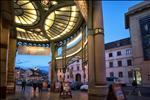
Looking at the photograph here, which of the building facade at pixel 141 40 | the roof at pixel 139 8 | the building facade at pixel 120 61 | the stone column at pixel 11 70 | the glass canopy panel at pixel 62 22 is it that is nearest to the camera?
the stone column at pixel 11 70

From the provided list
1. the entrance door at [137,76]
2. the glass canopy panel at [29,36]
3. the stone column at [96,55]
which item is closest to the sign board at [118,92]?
the stone column at [96,55]

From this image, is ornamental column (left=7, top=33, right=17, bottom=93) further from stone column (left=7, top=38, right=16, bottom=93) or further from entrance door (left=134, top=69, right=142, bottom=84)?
entrance door (left=134, top=69, right=142, bottom=84)

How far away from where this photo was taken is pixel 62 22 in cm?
2594

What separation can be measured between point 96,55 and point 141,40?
2854cm

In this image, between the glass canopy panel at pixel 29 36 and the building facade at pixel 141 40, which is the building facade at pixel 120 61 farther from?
the glass canopy panel at pixel 29 36

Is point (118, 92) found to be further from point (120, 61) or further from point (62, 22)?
point (120, 61)

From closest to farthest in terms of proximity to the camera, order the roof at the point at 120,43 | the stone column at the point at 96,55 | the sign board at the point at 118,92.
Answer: the sign board at the point at 118,92 → the stone column at the point at 96,55 → the roof at the point at 120,43

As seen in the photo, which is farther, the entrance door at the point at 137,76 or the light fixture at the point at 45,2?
the entrance door at the point at 137,76

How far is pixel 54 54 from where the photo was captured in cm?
2977

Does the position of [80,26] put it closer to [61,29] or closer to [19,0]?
[61,29]

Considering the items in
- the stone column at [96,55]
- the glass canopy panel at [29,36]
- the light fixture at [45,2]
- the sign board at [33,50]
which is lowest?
the stone column at [96,55]

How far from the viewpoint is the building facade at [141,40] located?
34750 millimetres

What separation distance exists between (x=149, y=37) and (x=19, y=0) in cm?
2530

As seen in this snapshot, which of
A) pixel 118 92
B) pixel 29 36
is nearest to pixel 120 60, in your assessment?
pixel 29 36
